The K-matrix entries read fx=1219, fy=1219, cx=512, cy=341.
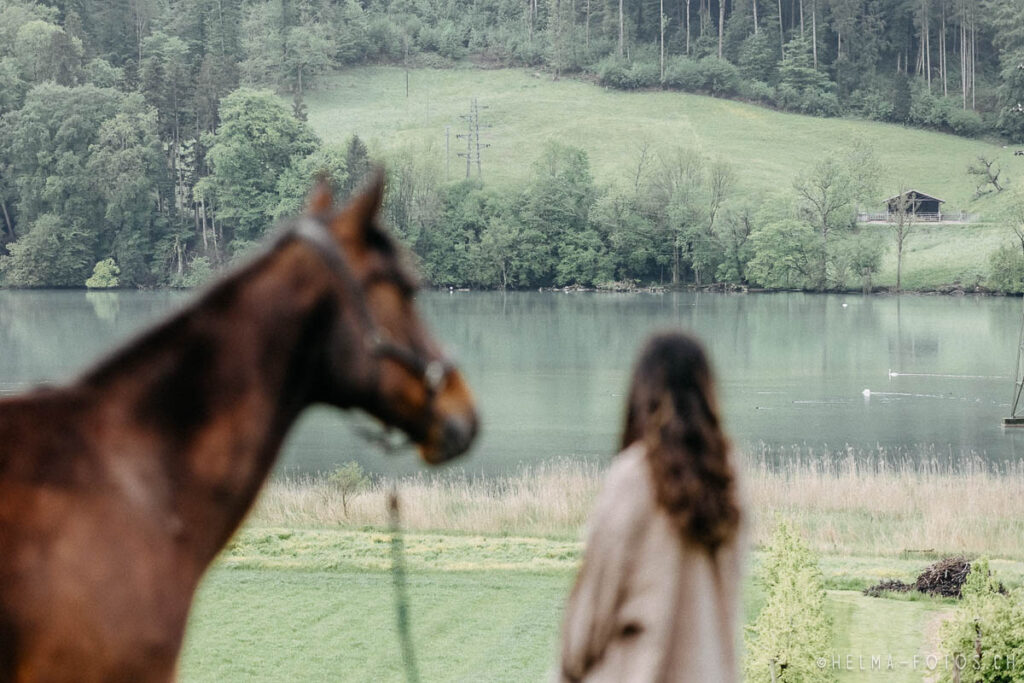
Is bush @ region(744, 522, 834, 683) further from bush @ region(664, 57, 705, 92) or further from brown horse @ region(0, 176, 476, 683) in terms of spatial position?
bush @ region(664, 57, 705, 92)

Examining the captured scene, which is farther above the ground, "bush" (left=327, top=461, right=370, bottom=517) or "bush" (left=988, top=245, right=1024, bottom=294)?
"bush" (left=988, top=245, right=1024, bottom=294)

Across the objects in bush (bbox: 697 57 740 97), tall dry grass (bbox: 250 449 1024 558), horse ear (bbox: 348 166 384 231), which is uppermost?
bush (bbox: 697 57 740 97)

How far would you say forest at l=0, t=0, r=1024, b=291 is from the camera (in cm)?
9469

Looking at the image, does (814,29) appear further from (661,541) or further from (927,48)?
(661,541)

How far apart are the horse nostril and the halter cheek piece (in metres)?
0.12

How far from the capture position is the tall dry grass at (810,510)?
16.8 meters

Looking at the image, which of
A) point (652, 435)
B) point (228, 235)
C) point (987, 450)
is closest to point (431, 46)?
point (228, 235)

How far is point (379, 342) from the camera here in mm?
2793

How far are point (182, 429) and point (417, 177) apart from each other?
316ft

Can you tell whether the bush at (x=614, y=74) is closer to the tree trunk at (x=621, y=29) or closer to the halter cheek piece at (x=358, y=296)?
the tree trunk at (x=621, y=29)

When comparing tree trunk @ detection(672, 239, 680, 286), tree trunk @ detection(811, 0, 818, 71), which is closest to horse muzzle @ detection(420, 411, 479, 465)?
tree trunk @ detection(672, 239, 680, 286)

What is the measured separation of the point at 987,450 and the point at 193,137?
293ft

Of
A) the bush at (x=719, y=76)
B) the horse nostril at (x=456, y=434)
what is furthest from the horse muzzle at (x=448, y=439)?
the bush at (x=719, y=76)

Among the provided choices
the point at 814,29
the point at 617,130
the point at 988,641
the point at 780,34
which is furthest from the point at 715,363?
the point at 780,34
